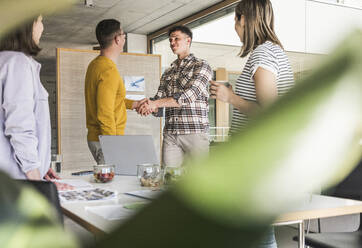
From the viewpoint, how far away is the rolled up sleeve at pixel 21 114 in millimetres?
1180

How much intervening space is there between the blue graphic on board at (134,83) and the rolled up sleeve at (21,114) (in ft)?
11.0

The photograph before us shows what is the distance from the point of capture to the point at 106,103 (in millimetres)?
2346

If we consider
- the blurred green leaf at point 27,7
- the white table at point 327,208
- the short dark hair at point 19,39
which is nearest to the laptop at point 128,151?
the short dark hair at point 19,39

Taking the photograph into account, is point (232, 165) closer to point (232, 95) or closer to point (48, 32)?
point (232, 95)

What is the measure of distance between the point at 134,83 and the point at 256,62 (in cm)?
349

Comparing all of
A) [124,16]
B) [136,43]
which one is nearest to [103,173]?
[124,16]

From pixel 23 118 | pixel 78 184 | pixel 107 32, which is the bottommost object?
pixel 78 184

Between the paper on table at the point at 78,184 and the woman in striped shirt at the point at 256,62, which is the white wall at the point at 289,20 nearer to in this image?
the woman in striped shirt at the point at 256,62

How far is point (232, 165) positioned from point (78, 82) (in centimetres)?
449

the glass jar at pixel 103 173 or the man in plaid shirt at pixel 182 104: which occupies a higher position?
the man in plaid shirt at pixel 182 104

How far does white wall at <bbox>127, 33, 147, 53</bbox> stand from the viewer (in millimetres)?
7348

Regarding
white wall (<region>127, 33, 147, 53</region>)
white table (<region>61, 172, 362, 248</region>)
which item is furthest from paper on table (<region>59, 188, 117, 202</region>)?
white wall (<region>127, 33, 147, 53</region>)

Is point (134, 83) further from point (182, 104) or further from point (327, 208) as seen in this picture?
point (327, 208)


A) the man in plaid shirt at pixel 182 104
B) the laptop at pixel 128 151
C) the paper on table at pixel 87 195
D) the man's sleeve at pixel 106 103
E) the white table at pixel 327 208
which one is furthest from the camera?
the man in plaid shirt at pixel 182 104
